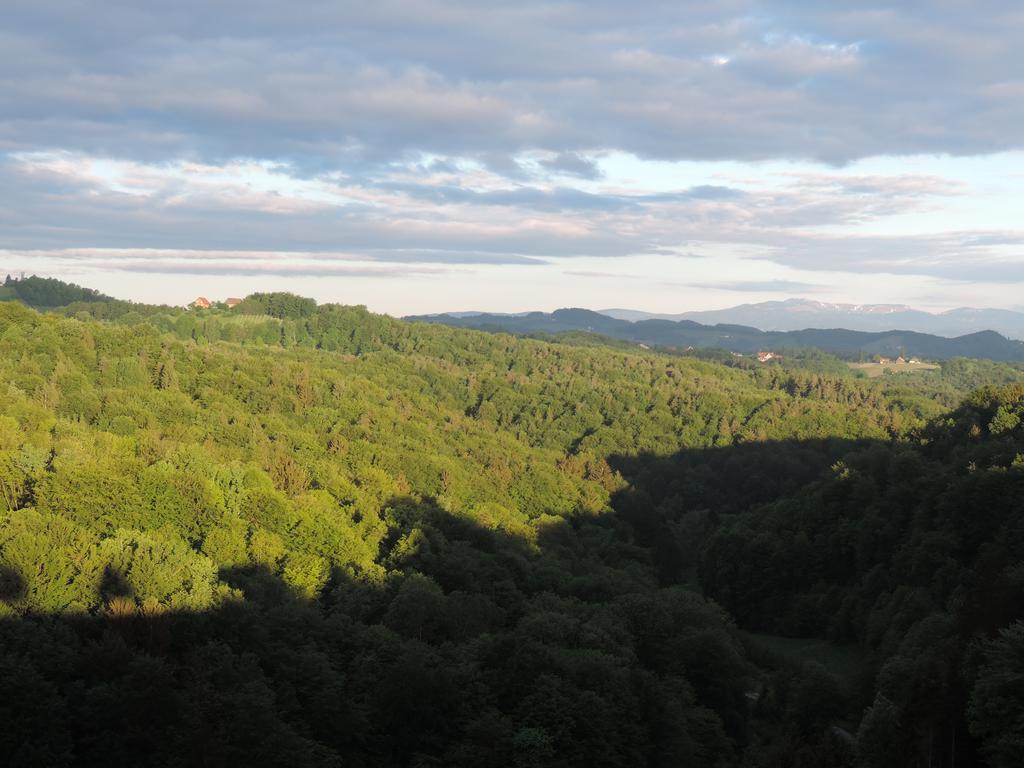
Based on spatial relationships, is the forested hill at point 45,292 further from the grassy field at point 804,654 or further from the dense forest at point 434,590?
the grassy field at point 804,654

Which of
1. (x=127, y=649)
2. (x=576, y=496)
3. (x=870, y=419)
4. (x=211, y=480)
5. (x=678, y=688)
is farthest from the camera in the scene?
(x=870, y=419)

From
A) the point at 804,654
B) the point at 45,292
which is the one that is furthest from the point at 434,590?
the point at 45,292

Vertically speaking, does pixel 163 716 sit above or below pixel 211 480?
below

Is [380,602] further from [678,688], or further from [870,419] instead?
[870,419]

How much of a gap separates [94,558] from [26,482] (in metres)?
9.11

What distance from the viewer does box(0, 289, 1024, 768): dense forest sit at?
83.8ft

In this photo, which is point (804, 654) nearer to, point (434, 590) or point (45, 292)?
point (434, 590)

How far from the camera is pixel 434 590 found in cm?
3816

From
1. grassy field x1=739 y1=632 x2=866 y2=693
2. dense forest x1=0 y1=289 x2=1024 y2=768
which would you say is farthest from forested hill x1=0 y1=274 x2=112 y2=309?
grassy field x1=739 y1=632 x2=866 y2=693

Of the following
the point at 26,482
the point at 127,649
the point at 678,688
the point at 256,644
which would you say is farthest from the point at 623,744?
the point at 26,482

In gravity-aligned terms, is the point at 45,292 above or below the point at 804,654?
above

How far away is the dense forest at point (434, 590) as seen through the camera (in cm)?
2555

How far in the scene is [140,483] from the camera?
135ft

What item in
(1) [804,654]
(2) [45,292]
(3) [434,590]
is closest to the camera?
(3) [434,590]
